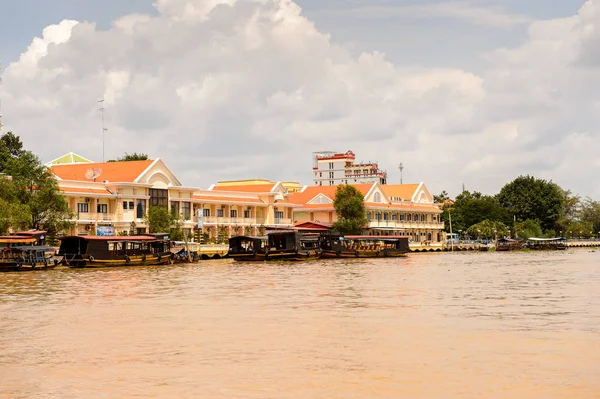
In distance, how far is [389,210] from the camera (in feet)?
331

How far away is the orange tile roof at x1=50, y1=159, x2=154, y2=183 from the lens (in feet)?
241

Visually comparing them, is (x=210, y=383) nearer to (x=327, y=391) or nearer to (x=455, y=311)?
(x=327, y=391)

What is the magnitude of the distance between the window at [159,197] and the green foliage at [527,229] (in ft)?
172

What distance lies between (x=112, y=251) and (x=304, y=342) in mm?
38666

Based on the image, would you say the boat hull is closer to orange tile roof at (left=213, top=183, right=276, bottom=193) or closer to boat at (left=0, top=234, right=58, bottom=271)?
boat at (left=0, top=234, right=58, bottom=271)

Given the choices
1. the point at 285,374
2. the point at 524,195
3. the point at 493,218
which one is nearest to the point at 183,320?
the point at 285,374

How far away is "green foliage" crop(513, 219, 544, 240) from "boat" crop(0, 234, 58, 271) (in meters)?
71.4

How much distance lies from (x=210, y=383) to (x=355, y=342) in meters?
4.89

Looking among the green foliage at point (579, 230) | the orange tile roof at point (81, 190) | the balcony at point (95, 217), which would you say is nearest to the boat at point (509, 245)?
the green foliage at point (579, 230)

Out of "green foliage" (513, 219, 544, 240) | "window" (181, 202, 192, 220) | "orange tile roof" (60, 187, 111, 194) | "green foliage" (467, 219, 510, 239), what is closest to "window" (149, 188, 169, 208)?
"window" (181, 202, 192, 220)

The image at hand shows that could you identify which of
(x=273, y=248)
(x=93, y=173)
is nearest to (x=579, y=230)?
(x=273, y=248)

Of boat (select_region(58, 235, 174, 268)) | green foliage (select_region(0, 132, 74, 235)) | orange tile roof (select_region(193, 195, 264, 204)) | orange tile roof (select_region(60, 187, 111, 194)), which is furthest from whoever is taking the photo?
orange tile roof (select_region(193, 195, 264, 204))

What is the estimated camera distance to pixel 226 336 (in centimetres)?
2020

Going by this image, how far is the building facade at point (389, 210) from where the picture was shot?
96875mm
